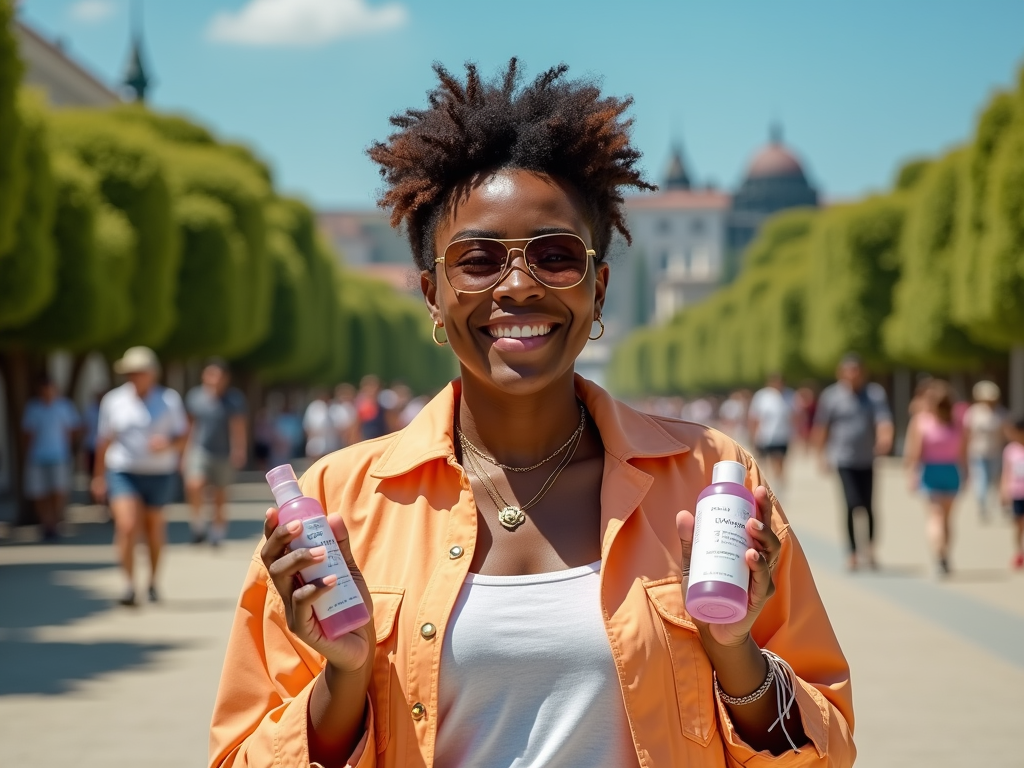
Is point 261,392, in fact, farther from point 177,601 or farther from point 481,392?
point 481,392

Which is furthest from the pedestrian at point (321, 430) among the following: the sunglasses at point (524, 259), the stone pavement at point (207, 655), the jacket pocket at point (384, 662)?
the jacket pocket at point (384, 662)

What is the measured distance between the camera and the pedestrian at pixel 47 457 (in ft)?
59.3

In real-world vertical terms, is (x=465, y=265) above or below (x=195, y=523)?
above

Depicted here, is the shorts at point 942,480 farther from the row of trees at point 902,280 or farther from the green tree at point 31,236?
the row of trees at point 902,280

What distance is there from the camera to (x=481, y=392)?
2914 mm

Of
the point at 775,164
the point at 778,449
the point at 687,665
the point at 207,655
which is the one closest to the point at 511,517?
the point at 687,665

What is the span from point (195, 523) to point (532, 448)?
1405cm

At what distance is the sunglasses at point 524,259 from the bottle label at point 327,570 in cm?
53

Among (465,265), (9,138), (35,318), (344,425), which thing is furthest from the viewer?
(344,425)

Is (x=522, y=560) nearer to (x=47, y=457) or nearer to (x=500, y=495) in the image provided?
(x=500, y=495)

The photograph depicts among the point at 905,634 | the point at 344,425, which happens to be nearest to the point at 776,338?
the point at 344,425

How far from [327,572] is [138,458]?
876 cm

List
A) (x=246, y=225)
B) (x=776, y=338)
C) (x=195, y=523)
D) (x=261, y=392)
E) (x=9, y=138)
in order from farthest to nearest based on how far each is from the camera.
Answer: (x=776, y=338) < (x=261, y=392) < (x=246, y=225) < (x=195, y=523) < (x=9, y=138)

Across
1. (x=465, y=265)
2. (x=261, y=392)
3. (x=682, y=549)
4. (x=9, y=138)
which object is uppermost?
(x=9, y=138)
